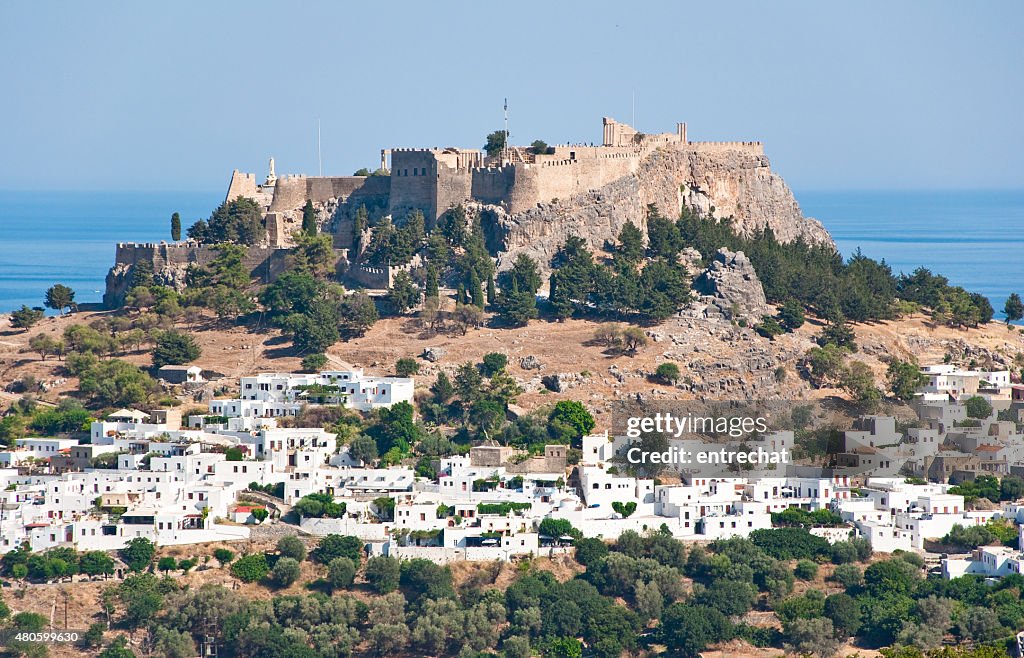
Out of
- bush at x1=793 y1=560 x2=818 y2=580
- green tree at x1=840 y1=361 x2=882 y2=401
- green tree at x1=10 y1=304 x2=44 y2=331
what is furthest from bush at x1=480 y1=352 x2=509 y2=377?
green tree at x1=10 y1=304 x2=44 y2=331

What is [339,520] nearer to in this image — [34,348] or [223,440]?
[223,440]

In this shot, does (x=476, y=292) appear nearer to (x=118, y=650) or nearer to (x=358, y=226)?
(x=358, y=226)

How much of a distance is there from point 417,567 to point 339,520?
335 cm

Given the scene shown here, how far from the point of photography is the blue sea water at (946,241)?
11538 cm

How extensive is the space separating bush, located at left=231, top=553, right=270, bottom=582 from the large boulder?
20856 mm

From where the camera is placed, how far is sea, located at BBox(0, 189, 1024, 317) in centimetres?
11256

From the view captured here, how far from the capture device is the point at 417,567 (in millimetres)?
60938

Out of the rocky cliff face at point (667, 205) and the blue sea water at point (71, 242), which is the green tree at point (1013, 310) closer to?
the rocky cliff face at point (667, 205)

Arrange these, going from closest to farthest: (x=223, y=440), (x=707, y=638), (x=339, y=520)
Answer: (x=707, y=638) < (x=339, y=520) < (x=223, y=440)

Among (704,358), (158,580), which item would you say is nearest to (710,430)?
(704,358)

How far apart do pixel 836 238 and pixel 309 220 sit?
61343 mm

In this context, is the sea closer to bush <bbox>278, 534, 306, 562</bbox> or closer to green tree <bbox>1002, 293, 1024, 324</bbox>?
green tree <bbox>1002, 293, 1024, 324</bbox>

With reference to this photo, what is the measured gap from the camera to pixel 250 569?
200ft

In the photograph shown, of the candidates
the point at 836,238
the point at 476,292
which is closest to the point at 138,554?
the point at 476,292
